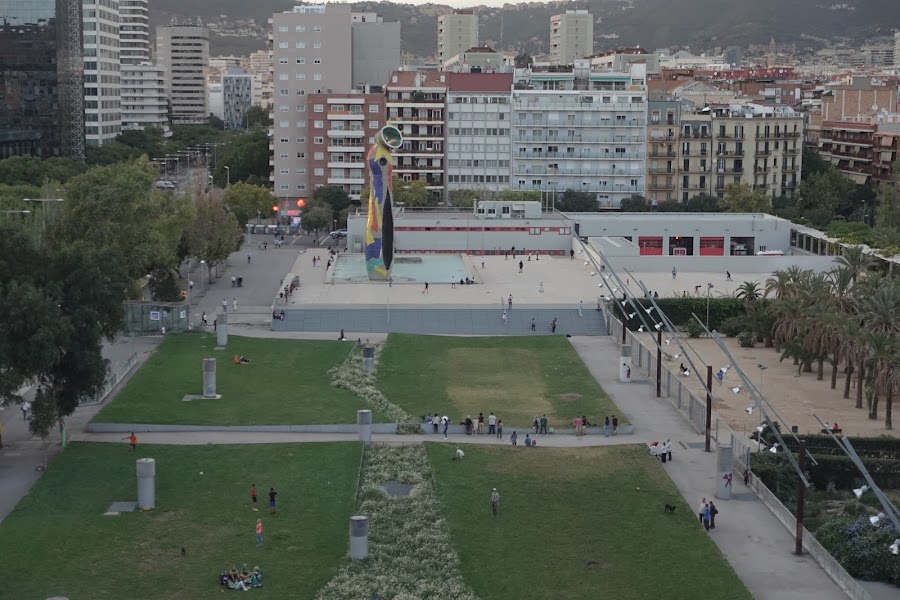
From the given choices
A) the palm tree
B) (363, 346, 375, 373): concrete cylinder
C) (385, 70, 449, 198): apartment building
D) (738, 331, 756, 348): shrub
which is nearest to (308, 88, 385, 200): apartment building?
(385, 70, 449, 198): apartment building

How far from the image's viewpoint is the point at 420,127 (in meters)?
121

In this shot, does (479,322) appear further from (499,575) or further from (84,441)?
(499,575)

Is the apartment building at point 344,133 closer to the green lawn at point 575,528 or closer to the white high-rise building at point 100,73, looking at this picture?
the white high-rise building at point 100,73

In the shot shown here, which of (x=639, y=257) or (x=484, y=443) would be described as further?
(x=639, y=257)

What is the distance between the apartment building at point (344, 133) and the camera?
122 meters

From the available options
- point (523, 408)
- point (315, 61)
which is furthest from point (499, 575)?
point (315, 61)

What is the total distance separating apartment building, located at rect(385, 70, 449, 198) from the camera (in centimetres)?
12031

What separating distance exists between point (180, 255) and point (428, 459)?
45.3 metres

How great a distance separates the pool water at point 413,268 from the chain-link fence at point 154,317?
16426 millimetres

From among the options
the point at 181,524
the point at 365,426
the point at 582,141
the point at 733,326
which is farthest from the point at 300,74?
the point at 181,524

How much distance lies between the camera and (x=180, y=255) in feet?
279

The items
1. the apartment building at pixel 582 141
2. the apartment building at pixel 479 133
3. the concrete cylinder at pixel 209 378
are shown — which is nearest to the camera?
the concrete cylinder at pixel 209 378

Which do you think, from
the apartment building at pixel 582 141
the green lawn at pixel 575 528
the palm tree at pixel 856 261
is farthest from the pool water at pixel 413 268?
the green lawn at pixel 575 528

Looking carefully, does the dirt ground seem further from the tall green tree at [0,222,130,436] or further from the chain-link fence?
the chain-link fence
